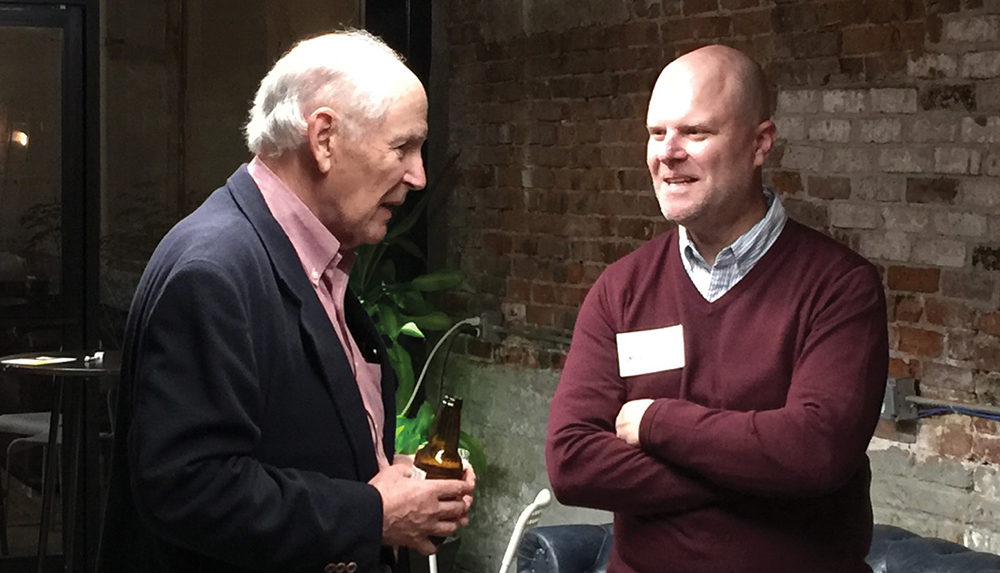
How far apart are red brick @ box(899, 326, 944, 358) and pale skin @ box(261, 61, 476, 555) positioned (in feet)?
6.08

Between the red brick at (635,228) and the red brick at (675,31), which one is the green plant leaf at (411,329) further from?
the red brick at (675,31)

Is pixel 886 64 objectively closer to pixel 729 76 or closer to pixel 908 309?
pixel 908 309

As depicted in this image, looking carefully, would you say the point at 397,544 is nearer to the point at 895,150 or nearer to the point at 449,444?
the point at 449,444

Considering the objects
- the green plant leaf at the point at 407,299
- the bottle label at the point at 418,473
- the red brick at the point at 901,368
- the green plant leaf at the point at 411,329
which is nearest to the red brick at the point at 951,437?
the red brick at the point at 901,368

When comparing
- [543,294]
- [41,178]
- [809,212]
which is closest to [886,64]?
[809,212]

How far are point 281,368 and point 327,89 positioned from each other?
0.40m

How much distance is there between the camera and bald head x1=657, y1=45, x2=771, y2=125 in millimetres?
2453

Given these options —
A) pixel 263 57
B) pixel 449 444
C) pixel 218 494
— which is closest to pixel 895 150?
pixel 449 444

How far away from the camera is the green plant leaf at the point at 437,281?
4.82m

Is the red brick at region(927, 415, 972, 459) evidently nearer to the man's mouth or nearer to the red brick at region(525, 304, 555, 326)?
the man's mouth

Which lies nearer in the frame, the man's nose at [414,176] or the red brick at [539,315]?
the man's nose at [414,176]

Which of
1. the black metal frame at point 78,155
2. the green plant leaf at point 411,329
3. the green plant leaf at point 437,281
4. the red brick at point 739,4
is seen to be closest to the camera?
the red brick at point 739,4

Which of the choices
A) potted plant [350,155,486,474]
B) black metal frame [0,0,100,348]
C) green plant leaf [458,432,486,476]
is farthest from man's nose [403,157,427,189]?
black metal frame [0,0,100,348]

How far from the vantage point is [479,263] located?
197 inches
